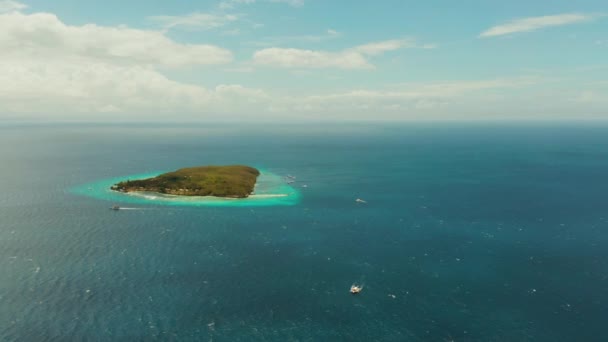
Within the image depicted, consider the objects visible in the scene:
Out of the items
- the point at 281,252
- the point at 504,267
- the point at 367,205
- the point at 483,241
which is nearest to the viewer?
the point at 504,267

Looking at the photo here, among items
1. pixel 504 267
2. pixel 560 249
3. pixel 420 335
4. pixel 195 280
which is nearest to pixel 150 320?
pixel 195 280

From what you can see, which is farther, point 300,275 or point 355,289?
point 300,275

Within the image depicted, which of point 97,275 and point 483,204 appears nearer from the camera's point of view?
point 97,275

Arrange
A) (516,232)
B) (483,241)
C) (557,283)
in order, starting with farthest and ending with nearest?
(516,232) → (483,241) → (557,283)

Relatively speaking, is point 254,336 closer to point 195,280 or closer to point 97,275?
point 195,280

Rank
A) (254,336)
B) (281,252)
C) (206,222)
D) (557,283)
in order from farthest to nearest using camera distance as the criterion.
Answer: (206,222)
(281,252)
(557,283)
(254,336)

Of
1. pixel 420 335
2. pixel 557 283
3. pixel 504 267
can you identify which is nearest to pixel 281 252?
pixel 420 335

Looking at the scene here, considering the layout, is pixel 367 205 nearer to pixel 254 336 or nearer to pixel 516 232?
pixel 516 232

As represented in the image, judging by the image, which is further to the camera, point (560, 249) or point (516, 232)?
point (516, 232)

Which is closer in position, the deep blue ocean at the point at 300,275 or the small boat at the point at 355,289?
the deep blue ocean at the point at 300,275

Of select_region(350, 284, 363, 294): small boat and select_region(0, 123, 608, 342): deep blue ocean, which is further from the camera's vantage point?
select_region(350, 284, 363, 294): small boat
